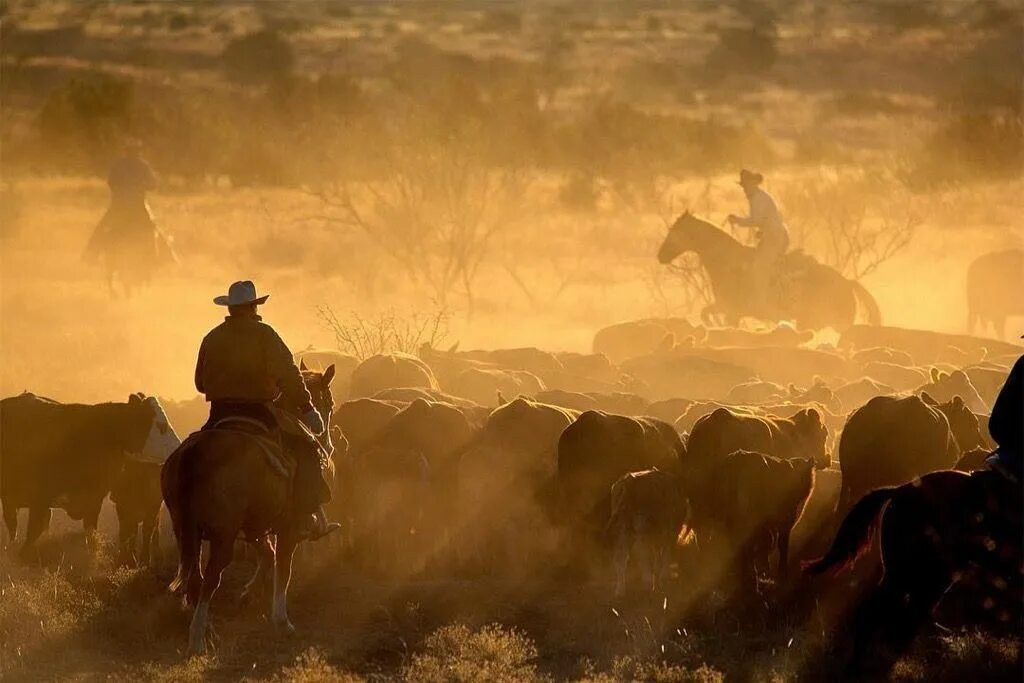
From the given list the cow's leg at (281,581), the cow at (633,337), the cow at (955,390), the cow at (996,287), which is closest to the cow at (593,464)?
the cow's leg at (281,581)

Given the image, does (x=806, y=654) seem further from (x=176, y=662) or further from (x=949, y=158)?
(x=949, y=158)

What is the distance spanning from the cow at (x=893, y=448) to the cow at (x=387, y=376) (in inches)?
293

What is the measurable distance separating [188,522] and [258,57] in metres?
39.9

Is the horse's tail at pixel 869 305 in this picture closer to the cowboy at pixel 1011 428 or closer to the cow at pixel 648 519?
the cow at pixel 648 519

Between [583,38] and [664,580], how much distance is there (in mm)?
48613

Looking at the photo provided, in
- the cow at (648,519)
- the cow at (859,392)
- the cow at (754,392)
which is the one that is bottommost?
the cow at (754,392)

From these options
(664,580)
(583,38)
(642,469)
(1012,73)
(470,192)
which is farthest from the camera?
(583,38)

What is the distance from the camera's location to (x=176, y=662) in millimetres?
10703

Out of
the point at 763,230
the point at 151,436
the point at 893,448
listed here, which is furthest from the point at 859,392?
the point at 151,436

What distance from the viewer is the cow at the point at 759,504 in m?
12.3

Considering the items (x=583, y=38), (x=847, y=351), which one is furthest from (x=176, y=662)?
(x=583, y=38)

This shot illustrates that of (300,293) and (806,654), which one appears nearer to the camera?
(806,654)

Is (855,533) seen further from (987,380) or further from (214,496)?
(987,380)

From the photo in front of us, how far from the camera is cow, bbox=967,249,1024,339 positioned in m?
39.9
